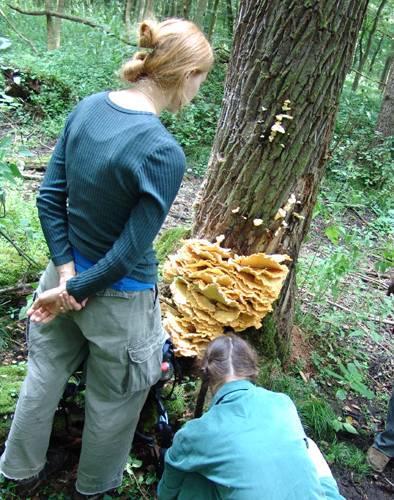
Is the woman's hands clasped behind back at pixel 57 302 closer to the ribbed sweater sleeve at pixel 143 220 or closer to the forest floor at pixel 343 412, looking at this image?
the ribbed sweater sleeve at pixel 143 220

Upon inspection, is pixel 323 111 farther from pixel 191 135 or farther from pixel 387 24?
pixel 387 24

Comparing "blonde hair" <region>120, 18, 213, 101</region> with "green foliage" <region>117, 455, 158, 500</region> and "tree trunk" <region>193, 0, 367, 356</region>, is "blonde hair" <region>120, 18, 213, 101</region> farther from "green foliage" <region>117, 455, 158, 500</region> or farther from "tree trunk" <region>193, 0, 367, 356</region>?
"green foliage" <region>117, 455, 158, 500</region>

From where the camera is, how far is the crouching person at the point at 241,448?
4.79ft

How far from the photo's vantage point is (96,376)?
6.21ft

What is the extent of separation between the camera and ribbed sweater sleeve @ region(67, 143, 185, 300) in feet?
4.80

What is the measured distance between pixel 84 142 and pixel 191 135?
7.02 m

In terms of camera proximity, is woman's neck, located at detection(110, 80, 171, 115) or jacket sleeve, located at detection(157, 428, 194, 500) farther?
jacket sleeve, located at detection(157, 428, 194, 500)

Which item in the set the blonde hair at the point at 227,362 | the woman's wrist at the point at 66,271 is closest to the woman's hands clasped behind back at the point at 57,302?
the woman's wrist at the point at 66,271

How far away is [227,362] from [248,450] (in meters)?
0.39

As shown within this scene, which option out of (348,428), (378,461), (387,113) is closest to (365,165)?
(387,113)

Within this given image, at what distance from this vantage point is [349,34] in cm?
249

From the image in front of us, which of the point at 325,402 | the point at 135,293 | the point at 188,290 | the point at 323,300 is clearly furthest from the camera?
the point at 323,300

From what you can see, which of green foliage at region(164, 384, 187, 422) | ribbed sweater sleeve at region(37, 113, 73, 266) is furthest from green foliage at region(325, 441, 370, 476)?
ribbed sweater sleeve at region(37, 113, 73, 266)

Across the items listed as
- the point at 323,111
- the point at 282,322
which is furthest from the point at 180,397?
the point at 323,111
